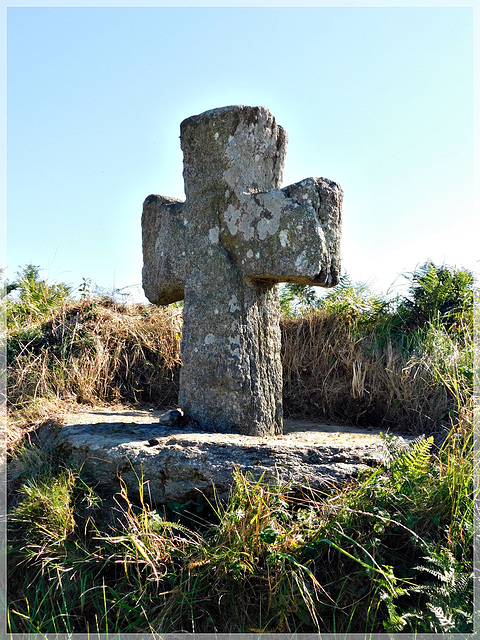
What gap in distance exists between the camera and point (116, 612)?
9.36ft

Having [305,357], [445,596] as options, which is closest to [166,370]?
[305,357]

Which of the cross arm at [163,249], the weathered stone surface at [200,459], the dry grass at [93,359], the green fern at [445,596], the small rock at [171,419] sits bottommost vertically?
the green fern at [445,596]

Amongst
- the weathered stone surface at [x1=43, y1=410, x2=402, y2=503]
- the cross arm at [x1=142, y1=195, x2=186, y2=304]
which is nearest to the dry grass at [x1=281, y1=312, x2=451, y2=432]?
the weathered stone surface at [x1=43, y1=410, x2=402, y2=503]

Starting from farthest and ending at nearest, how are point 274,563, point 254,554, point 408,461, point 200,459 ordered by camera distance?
point 200,459, point 408,461, point 254,554, point 274,563

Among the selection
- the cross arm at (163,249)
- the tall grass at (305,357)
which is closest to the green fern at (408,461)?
the tall grass at (305,357)

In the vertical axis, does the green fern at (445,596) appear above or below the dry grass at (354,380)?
below

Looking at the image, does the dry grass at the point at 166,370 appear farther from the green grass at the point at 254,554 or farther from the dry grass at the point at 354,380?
the green grass at the point at 254,554

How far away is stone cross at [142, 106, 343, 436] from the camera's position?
371cm

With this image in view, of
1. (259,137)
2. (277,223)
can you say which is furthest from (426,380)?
(259,137)

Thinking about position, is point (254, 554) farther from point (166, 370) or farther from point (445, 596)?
point (166, 370)

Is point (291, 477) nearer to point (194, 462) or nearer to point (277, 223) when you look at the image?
point (194, 462)

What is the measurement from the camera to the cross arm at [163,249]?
13.6ft

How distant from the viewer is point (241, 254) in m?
3.84

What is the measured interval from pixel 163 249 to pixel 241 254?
70 cm
